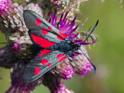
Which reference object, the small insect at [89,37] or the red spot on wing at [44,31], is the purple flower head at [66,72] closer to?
the small insect at [89,37]

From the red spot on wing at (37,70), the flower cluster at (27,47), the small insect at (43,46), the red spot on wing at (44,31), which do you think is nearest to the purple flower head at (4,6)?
the flower cluster at (27,47)

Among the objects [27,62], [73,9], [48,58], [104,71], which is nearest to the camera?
[48,58]

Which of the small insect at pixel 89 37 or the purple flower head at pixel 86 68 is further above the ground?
the small insect at pixel 89 37

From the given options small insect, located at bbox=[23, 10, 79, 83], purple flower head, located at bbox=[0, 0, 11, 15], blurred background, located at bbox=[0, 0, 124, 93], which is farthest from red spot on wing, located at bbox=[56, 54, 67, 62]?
blurred background, located at bbox=[0, 0, 124, 93]

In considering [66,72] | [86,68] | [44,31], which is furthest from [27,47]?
[86,68]

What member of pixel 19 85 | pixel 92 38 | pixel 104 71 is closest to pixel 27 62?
pixel 19 85

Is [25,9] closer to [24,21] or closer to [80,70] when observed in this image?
[24,21]
